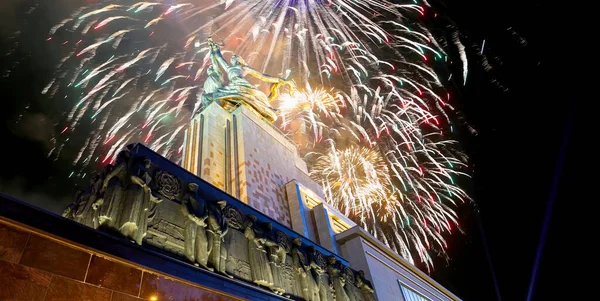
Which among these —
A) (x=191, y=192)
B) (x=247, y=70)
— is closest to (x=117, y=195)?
(x=191, y=192)

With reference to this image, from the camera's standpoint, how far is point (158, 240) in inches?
254

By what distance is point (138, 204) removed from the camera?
621 centimetres

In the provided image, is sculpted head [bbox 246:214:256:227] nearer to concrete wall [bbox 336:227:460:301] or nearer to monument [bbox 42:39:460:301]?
monument [bbox 42:39:460:301]

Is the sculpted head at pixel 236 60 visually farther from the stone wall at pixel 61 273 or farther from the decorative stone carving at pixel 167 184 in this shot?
the stone wall at pixel 61 273

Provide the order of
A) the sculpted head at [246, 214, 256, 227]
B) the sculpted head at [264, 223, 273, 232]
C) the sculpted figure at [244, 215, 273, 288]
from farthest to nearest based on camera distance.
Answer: the sculpted head at [264, 223, 273, 232] < the sculpted head at [246, 214, 256, 227] < the sculpted figure at [244, 215, 273, 288]

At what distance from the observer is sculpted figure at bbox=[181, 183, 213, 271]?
Result: 671cm

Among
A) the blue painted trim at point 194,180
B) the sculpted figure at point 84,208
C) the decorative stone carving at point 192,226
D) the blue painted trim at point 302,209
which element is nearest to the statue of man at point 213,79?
the blue painted trim at point 302,209

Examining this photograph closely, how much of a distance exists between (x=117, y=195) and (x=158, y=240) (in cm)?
113

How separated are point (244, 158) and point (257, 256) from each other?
641 centimetres

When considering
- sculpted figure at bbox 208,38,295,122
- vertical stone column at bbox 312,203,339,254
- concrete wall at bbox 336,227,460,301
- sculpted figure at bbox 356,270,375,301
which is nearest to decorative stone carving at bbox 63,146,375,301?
sculpted figure at bbox 356,270,375,301

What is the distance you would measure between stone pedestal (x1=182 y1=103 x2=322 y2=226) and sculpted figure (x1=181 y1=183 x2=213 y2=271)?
509 centimetres

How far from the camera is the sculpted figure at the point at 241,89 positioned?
17375 mm

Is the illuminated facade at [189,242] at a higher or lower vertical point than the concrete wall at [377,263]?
higher

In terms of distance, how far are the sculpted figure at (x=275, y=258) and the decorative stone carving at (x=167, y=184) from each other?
2.62 m
